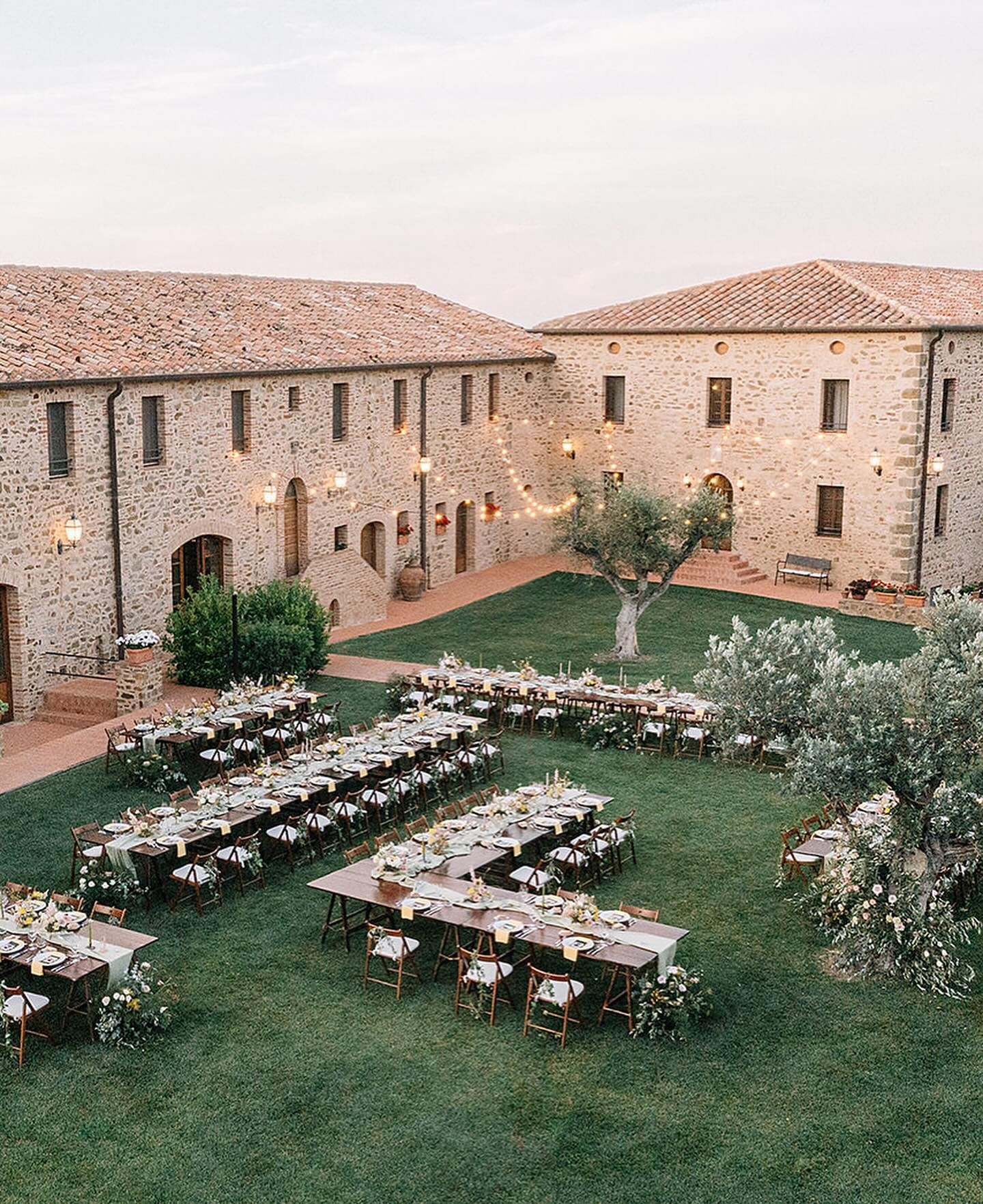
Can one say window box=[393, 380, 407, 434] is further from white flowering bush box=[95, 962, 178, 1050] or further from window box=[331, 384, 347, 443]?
white flowering bush box=[95, 962, 178, 1050]

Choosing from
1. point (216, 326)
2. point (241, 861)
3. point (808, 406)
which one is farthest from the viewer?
point (808, 406)

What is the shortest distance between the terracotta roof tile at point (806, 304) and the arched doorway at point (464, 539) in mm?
5272

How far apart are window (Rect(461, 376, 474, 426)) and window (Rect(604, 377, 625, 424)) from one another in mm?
3803

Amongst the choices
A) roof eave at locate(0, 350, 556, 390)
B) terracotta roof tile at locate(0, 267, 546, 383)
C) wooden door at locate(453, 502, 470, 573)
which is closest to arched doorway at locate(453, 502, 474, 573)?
wooden door at locate(453, 502, 470, 573)

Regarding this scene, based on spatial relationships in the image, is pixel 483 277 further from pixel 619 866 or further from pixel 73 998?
pixel 73 998

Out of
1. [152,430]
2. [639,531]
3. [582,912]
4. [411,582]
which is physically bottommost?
[582,912]

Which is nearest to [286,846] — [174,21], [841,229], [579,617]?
[579,617]

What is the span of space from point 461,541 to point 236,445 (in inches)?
353

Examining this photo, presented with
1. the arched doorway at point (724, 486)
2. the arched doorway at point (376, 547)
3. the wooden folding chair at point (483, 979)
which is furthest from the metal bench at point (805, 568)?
the wooden folding chair at point (483, 979)

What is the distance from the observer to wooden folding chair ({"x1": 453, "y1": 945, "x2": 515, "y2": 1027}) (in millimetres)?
11797

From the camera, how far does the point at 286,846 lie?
15234mm

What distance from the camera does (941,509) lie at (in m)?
31.0

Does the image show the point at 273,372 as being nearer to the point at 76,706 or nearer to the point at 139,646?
the point at 139,646

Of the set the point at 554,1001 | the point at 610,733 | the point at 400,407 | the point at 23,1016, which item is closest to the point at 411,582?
the point at 400,407
